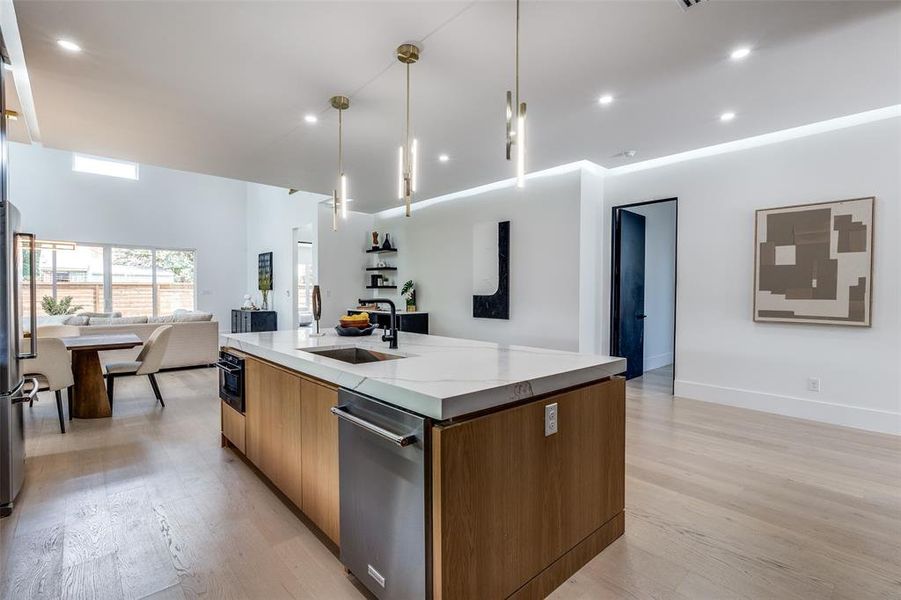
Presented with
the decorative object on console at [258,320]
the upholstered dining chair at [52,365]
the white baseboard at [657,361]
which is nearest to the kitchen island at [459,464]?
the upholstered dining chair at [52,365]

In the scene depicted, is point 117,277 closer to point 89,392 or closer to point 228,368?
point 89,392

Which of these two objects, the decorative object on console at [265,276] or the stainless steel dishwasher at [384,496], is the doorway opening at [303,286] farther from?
the stainless steel dishwasher at [384,496]

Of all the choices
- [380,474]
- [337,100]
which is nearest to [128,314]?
[337,100]

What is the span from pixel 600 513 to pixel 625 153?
3729 millimetres

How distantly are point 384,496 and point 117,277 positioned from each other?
10304 mm

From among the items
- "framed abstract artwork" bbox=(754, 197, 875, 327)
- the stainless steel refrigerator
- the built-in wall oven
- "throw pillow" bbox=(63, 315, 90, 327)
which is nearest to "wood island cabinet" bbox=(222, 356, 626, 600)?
the built-in wall oven

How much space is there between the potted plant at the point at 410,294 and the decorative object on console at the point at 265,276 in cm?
372

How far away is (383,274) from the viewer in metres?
7.76

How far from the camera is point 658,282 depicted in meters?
6.46

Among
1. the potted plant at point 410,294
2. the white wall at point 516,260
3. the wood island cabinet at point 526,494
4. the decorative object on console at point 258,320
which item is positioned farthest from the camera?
the decorative object on console at point 258,320

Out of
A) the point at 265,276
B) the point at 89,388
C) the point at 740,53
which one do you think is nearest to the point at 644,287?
the point at 740,53

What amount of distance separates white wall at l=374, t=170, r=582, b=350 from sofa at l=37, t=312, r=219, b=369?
322cm

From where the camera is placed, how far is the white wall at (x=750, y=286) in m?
3.44

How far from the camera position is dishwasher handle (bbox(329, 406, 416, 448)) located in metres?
1.33
